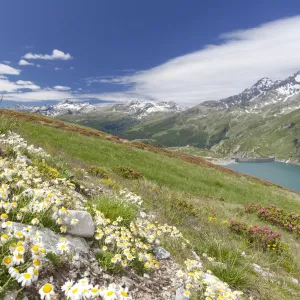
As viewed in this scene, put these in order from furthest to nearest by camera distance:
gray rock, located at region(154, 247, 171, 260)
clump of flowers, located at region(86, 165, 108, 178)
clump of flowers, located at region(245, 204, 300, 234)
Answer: clump of flowers, located at region(245, 204, 300, 234)
clump of flowers, located at region(86, 165, 108, 178)
gray rock, located at region(154, 247, 171, 260)

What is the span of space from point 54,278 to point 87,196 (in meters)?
6.19

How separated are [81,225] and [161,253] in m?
2.43

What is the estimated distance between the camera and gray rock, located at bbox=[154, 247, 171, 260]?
7033 mm

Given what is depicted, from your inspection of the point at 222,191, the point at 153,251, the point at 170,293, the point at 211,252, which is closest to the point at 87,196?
the point at 153,251

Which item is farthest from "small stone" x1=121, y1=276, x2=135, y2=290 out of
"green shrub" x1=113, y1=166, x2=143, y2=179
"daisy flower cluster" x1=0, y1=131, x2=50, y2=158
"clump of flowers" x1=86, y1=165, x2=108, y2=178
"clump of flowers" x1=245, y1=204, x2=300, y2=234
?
"clump of flowers" x1=245, y1=204, x2=300, y2=234

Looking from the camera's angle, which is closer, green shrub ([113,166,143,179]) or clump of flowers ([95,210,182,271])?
clump of flowers ([95,210,182,271])

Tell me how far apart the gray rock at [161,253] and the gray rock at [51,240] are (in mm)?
2082

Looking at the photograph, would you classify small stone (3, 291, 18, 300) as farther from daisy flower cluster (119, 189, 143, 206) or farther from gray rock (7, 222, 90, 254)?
daisy flower cluster (119, 189, 143, 206)

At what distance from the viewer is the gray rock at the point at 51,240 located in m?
4.81

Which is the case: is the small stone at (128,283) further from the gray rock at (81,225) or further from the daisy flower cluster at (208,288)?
the gray rock at (81,225)

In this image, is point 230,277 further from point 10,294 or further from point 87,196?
point 87,196

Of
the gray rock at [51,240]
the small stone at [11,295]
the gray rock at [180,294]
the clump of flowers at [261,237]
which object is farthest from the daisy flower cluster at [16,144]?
the clump of flowers at [261,237]

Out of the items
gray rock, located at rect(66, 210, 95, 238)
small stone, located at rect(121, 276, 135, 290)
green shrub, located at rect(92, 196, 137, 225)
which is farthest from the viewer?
green shrub, located at rect(92, 196, 137, 225)

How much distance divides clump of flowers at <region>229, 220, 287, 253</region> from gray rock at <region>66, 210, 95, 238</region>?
861 cm
